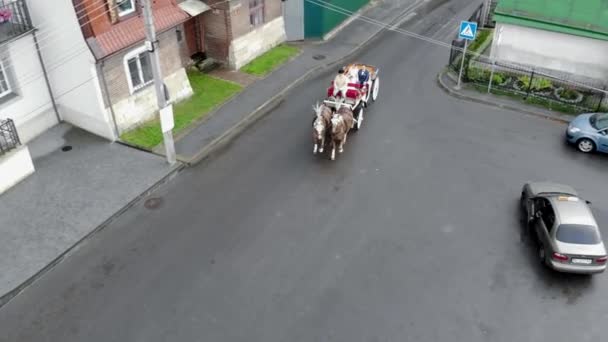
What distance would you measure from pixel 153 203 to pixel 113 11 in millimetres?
6666

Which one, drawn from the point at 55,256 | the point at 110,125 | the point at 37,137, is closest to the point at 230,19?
the point at 110,125

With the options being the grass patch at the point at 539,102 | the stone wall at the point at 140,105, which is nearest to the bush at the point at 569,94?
the grass patch at the point at 539,102

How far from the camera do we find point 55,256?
15.4m

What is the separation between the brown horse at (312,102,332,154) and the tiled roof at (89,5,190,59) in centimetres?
674

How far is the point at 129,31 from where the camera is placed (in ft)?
62.4

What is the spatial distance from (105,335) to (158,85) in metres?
7.97

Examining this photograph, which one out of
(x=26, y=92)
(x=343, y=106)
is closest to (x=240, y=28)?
(x=343, y=106)

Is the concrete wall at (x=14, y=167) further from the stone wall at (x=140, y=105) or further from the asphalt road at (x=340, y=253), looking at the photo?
the asphalt road at (x=340, y=253)

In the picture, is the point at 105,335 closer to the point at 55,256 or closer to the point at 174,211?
the point at 55,256

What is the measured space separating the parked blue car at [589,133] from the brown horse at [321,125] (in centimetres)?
904

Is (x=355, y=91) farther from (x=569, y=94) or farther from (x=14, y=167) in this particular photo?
(x=14, y=167)

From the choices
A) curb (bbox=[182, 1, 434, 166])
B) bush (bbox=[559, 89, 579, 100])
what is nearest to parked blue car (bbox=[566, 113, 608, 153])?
bush (bbox=[559, 89, 579, 100])

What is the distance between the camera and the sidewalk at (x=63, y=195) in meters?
15.4

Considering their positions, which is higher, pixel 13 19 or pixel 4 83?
pixel 13 19
